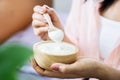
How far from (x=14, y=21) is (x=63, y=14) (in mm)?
401

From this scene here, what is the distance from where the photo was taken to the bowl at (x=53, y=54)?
583mm

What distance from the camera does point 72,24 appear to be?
101cm

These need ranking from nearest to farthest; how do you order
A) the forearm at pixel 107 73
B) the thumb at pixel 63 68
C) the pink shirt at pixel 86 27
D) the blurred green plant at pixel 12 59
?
the blurred green plant at pixel 12 59 < the thumb at pixel 63 68 < the forearm at pixel 107 73 < the pink shirt at pixel 86 27

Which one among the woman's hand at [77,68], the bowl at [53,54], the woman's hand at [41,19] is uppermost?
the woman's hand at [41,19]

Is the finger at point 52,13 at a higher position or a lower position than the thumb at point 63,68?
higher

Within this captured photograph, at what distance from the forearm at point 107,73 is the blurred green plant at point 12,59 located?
0.44 meters

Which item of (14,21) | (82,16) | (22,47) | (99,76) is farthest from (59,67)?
(14,21)

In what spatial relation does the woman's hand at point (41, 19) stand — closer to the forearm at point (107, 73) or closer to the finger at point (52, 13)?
the finger at point (52, 13)

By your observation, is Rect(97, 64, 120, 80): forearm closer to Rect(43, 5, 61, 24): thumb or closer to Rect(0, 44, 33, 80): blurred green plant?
Rect(43, 5, 61, 24): thumb

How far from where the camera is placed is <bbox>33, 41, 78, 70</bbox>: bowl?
23.0 inches

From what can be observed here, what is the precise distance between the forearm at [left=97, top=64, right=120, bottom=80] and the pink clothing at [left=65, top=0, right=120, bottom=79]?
20 centimetres

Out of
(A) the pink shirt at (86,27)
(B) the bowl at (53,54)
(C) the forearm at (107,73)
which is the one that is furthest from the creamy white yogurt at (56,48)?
(A) the pink shirt at (86,27)

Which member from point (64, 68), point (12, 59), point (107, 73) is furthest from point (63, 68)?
point (12, 59)

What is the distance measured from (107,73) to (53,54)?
0.65 ft
